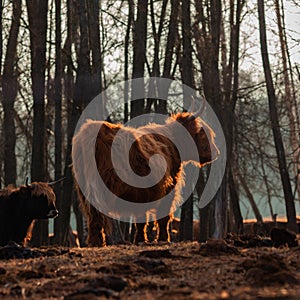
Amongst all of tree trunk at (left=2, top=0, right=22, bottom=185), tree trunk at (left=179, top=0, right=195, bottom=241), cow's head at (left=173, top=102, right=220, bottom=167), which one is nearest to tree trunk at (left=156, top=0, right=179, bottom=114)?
tree trunk at (left=179, top=0, right=195, bottom=241)

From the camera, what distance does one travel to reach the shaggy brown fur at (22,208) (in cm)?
1254

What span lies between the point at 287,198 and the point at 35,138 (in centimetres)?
676

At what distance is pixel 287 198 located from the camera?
19.1m

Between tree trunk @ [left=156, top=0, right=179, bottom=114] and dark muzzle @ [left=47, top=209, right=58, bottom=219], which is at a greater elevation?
tree trunk @ [left=156, top=0, right=179, bottom=114]

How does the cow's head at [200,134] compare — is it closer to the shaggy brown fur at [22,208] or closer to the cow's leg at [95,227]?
the shaggy brown fur at [22,208]

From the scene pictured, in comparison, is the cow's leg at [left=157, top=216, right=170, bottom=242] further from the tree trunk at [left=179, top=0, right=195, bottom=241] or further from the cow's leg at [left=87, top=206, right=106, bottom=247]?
the tree trunk at [left=179, top=0, right=195, bottom=241]

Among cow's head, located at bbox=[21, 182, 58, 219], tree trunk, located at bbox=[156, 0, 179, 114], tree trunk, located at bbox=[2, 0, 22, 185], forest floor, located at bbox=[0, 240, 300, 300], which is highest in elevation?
tree trunk, located at bbox=[156, 0, 179, 114]

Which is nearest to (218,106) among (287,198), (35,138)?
(287,198)

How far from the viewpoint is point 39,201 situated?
1255 centimetres

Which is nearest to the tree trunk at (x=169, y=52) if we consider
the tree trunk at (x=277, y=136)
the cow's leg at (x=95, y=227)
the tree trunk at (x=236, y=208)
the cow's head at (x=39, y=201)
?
the tree trunk at (x=236, y=208)

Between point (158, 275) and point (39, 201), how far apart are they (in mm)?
6345

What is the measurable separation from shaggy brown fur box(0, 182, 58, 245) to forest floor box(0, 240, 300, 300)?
4.00 m

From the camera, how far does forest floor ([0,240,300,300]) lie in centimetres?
540

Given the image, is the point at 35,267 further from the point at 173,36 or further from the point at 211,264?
the point at 173,36
